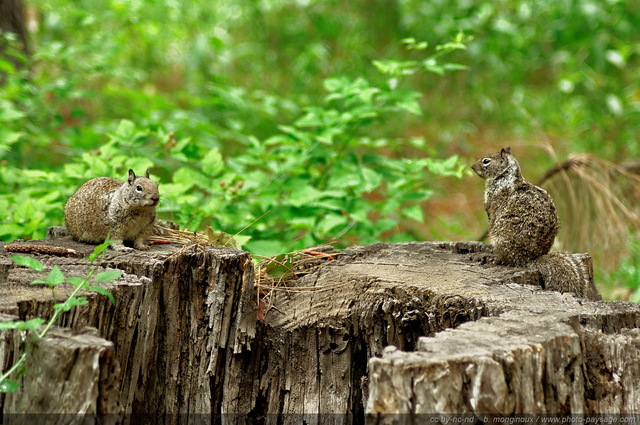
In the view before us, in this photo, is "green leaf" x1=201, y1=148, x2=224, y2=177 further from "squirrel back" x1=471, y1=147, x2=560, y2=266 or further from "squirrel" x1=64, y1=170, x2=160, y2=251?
"squirrel back" x1=471, y1=147, x2=560, y2=266

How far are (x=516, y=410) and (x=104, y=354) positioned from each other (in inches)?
53.2

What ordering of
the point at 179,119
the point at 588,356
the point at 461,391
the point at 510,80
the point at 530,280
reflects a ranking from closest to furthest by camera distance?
1. the point at 461,391
2. the point at 588,356
3. the point at 530,280
4. the point at 179,119
5. the point at 510,80

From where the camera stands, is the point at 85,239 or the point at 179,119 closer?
the point at 85,239

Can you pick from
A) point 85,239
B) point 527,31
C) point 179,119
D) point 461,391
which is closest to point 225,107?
point 179,119

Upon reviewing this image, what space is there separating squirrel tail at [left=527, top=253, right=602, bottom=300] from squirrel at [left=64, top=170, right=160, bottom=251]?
1967mm

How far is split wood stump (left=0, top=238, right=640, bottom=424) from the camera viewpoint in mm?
2180

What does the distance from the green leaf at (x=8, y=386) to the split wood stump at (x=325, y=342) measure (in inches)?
3.5

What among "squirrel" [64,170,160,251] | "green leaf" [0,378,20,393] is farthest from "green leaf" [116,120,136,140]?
"green leaf" [0,378,20,393]

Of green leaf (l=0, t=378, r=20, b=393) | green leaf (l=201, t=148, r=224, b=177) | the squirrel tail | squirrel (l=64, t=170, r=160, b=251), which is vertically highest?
green leaf (l=201, t=148, r=224, b=177)

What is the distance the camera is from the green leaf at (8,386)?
7.00 ft

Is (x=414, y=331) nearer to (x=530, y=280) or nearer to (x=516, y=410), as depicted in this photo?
(x=530, y=280)

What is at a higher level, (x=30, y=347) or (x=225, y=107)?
(x=225, y=107)

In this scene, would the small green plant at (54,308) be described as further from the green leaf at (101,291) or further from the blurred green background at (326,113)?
the blurred green background at (326,113)

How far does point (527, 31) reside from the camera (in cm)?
841
